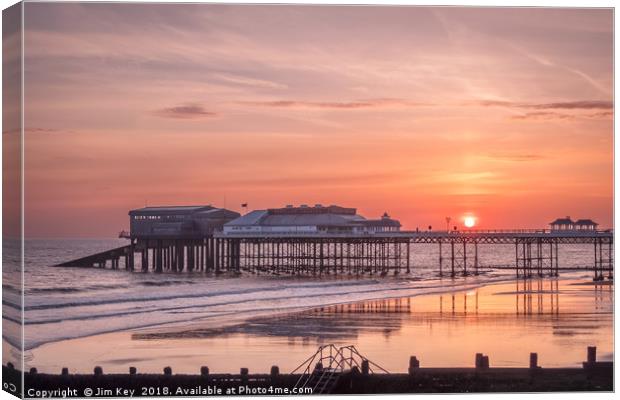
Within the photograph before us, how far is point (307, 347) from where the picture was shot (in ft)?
60.4

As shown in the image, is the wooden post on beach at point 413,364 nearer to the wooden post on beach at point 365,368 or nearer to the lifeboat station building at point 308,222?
the wooden post on beach at point 365,368

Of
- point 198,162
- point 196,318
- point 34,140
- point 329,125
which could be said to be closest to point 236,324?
point 196,318

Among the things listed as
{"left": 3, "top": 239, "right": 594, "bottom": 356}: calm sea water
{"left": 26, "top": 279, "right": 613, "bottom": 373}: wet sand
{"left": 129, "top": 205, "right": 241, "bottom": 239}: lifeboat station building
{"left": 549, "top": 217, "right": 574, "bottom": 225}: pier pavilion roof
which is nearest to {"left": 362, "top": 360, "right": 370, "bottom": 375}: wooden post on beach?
{"left": 26, "top": 279, "right": 613, "bottom": 373}: wet sand

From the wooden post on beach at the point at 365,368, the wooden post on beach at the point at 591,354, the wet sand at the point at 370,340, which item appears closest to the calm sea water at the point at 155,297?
the wet sand at the point at 370,340

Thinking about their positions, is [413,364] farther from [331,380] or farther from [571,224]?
[571,224]

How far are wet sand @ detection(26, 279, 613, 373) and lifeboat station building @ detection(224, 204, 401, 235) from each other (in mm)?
2374

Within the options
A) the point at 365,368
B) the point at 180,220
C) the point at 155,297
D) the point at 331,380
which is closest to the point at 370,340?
the point at 365,368

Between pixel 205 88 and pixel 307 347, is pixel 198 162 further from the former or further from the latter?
pixel 307 347

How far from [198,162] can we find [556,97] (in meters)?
6.09

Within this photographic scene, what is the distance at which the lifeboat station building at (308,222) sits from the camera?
86.2ft

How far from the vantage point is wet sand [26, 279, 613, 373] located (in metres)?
17.0

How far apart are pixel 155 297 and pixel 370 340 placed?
15.7 meters

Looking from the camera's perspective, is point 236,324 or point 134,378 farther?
point 236,324

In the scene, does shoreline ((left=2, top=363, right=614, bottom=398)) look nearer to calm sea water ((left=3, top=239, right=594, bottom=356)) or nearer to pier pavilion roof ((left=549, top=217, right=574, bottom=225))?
calm sea water ((left=3, top=239, right=594, bottom=356))
